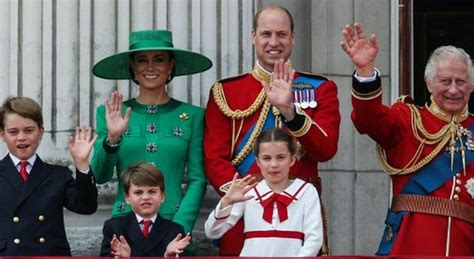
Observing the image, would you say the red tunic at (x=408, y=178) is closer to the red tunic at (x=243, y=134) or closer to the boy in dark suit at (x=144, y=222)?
the red tunic at (x=243, y=134)

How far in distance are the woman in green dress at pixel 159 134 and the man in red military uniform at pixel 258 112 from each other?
85 mm

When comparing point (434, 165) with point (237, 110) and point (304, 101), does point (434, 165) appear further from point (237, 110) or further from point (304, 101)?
point (237, 110)

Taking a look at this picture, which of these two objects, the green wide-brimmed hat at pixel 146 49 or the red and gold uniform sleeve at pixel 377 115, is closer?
the red and gold uniform sleeve at pixel 377 115

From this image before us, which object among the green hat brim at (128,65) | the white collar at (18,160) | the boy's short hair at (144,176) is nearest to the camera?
the boy's short hair at (144,176)

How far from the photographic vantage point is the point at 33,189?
840 centimetres

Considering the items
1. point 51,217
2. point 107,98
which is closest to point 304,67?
point 107,98

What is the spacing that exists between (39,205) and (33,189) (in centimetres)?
8

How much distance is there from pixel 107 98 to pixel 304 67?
1529 millimetres

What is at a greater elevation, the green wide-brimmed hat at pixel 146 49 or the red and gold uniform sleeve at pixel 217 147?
the green wide-brimmed hat at pixel 146 49

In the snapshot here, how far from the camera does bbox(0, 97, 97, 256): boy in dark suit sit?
830 cm

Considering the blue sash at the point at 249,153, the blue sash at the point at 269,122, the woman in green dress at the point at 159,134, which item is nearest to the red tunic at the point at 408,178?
the blue sash at the point at 269,122

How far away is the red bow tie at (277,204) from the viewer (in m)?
8.18

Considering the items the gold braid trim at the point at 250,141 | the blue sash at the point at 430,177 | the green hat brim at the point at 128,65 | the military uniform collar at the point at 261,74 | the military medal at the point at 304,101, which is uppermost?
the green hat brim at the point at 128,65

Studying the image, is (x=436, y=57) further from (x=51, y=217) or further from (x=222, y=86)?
(x=51, y=217)
